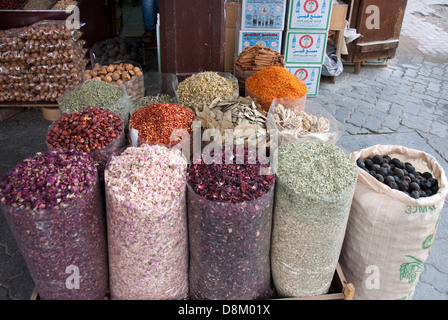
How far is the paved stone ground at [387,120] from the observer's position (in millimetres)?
2090

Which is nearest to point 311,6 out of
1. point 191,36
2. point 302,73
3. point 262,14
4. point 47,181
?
point 262,14

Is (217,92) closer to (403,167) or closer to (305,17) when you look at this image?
(403,167)

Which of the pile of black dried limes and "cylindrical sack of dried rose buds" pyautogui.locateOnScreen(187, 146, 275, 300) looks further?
the pile of black dried limes

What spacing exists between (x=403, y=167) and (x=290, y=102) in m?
0.69

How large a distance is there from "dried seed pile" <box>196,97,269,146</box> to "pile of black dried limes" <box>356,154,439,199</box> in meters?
0.50

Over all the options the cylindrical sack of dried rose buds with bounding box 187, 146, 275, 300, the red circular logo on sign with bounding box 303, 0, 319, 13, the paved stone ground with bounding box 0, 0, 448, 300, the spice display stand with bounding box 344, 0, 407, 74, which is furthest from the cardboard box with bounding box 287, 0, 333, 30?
the cylindrical sack of dried rose buds with bounding box 187, 146, 275, 300

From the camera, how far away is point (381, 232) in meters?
1.67

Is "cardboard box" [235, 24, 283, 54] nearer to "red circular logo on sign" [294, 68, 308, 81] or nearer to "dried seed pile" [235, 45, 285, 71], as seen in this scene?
"red circular logo on sign" [294, 68, 308, 81]

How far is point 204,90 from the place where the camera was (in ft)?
7.40

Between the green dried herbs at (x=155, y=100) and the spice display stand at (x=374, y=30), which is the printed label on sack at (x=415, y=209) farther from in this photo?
the spice display stand at (x=374, y=30)

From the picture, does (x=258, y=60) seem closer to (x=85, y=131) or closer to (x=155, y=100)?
(x=155, y=100)

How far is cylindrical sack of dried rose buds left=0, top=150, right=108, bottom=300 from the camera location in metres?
1.36

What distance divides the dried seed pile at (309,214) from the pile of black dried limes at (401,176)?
22 centimetres
